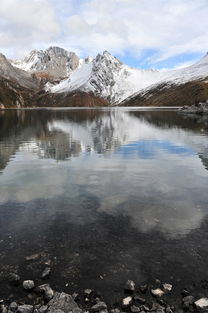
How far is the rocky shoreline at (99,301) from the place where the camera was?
38.0 ft

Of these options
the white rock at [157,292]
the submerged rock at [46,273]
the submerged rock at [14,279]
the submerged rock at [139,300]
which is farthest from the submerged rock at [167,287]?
the submerged rock at [14,279]

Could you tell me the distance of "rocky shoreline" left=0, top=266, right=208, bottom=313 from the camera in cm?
1158

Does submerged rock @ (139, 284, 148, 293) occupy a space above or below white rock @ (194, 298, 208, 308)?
above

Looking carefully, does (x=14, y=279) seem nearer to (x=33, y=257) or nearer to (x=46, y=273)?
(x=46, y=273)

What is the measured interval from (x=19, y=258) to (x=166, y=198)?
12704 mm

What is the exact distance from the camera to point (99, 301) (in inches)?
476

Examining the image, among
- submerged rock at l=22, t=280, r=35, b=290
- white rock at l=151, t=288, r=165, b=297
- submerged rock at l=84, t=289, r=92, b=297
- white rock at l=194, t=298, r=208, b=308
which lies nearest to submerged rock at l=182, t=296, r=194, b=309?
white rock at l=194, t=298, r=208, b=308

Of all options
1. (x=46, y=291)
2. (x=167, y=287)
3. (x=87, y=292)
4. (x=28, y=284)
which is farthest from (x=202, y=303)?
(x=28, y=284)

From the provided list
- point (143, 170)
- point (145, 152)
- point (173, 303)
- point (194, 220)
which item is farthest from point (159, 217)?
point (145, 152)

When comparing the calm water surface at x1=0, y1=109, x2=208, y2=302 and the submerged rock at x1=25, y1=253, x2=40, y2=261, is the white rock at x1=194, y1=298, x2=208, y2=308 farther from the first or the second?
the submerged rock at x1=25, y1=253, x2=40, y2=261

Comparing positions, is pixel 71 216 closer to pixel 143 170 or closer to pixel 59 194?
pixel 59 194

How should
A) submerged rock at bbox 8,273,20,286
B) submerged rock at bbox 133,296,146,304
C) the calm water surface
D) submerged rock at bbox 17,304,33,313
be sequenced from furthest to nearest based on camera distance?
the calm water surface → submerged rock at bbox 8,273,20,286 → submerged rock at bbox 133,296,146,304 → submerged rock at bbox 17,304,33,313

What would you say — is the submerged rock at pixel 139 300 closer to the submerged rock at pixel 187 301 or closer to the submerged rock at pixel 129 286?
the submerged rock at pixel 129 286

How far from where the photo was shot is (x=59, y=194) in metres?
24.7
